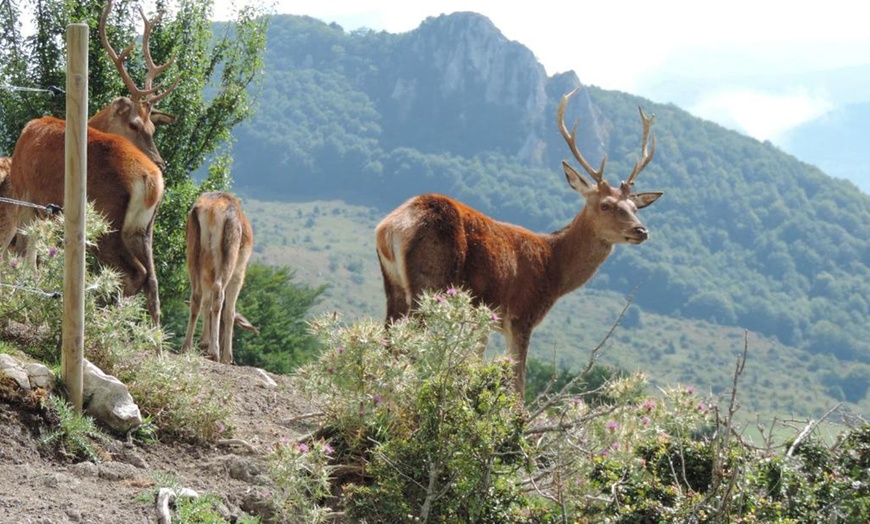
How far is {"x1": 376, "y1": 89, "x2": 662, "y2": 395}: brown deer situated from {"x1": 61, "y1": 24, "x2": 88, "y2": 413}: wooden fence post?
115 inches

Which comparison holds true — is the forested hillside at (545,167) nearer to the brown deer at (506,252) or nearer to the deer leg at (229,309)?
the brown deer at (506,252)

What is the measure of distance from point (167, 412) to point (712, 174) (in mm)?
133948

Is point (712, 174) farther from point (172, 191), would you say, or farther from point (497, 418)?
point (497, 418)

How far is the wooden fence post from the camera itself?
22.0 feet

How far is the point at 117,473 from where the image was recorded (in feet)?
21.3

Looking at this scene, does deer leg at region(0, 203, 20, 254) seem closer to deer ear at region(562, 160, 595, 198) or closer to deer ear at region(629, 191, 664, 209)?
deer ear at region(562, 160, 595, 198)

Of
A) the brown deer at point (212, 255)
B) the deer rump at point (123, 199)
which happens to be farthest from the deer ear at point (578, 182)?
the deer rump at point (123, 199)

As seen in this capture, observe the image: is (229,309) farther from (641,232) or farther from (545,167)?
(545,167)

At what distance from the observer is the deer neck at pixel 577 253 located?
37.7 feet

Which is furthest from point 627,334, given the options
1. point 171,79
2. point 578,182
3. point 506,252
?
point 506,252

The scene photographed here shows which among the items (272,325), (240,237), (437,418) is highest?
(240,237)

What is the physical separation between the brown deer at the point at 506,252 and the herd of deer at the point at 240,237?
11mm

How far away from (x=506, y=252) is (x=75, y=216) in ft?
15.6

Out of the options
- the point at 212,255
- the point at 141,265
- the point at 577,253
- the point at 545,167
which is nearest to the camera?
the point at 141,265
